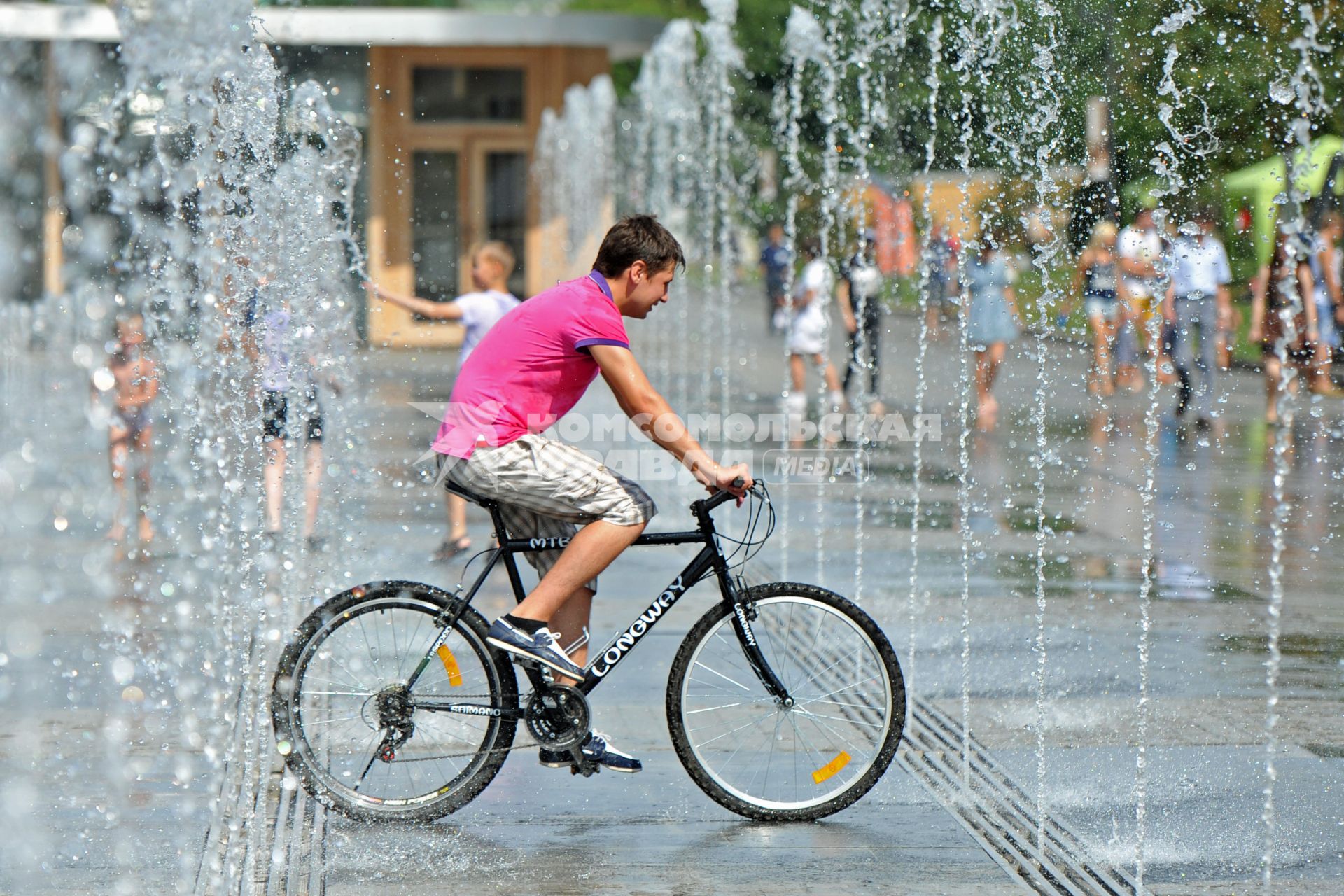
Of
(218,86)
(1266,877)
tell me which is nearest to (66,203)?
(218,86)

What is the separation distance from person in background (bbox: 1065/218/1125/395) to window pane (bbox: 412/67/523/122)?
9874 mm

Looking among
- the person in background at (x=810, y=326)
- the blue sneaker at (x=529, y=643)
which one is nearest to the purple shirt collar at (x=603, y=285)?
the blue sneaker at (x=529, y=643)

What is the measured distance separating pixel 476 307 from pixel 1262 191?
1377 centimetres

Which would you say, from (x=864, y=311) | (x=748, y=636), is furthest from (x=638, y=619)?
(x=864, y=311)

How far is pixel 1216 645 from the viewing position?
693cm

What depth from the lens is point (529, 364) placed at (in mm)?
4586

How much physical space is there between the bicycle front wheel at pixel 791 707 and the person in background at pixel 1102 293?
41.4ft

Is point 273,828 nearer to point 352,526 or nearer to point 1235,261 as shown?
point 352,526

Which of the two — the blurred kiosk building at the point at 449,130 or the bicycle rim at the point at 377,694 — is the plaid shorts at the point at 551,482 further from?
the blurred kiosk building at the point at 449,130

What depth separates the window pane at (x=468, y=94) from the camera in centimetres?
2420

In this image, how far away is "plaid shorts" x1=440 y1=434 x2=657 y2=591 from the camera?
455cm

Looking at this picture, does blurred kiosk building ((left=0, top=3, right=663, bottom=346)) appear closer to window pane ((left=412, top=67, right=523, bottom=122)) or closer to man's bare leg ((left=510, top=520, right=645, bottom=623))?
window pane ((left=412, top=67, right=523, bottom=122))

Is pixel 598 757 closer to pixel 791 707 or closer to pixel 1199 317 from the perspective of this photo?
pixel 791 707

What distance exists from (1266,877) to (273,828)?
2.69 m
